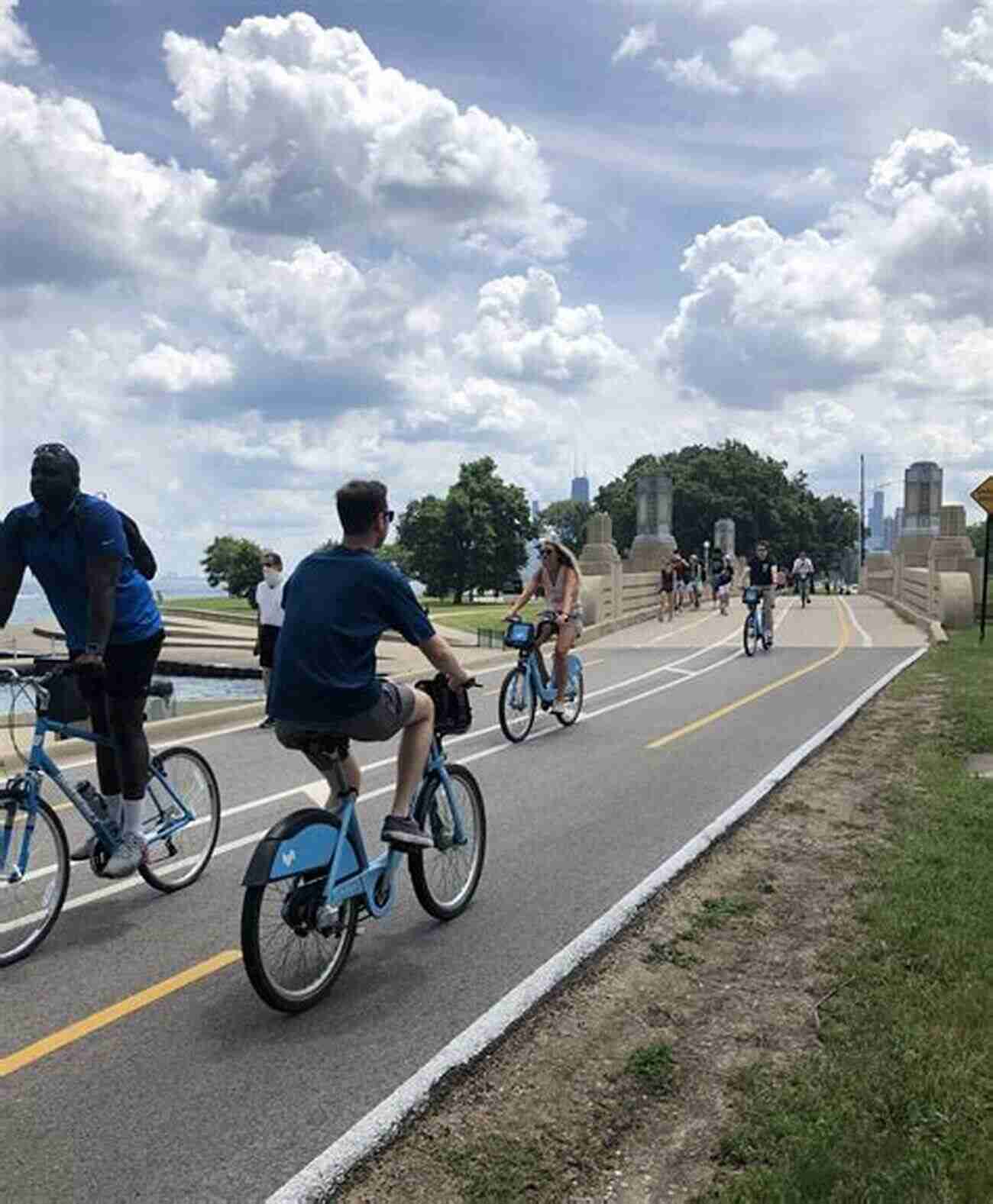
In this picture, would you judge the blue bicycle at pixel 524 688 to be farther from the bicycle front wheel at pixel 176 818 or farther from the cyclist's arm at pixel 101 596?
the cyclist's arm at pixel 101 596

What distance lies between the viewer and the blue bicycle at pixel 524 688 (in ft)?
36.4

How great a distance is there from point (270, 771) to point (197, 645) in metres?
23.4

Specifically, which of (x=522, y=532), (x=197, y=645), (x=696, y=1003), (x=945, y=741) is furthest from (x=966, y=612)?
(x=522, y=532)

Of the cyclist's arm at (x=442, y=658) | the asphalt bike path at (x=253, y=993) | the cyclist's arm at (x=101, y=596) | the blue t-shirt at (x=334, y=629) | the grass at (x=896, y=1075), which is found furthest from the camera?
the cyclist's arm at (x=101, y=596)

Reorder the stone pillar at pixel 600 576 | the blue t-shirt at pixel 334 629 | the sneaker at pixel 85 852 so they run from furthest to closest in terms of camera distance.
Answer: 1. the stone pillar at pixel 600 576
2. the sneaker at pixel 85 852
3. the blue t-shirt at pixel 334 629

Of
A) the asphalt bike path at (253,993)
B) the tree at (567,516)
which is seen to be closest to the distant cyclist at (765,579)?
the asphalt bike path at (253,993)

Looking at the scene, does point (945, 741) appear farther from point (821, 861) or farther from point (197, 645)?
point (197, 645)

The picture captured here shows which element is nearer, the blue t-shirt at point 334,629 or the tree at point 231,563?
the blue t-shirt at point 334,629

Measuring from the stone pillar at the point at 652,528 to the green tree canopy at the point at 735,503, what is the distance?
2336 inches

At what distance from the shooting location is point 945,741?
33.9ft

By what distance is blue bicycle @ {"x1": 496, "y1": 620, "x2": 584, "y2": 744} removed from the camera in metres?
11.1

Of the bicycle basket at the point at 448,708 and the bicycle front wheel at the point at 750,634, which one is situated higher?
the bicycle basket at the point at 448,708

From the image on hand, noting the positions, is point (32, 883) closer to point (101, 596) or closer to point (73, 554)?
point (101, 596)

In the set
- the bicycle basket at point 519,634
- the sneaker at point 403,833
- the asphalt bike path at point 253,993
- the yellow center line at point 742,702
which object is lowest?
the yellow center line at point 742,702
